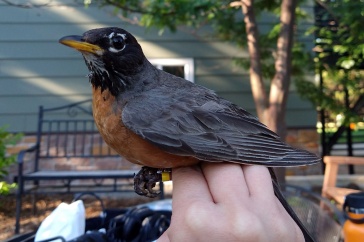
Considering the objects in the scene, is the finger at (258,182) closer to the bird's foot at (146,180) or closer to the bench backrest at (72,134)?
the bird's foot at (146,180)

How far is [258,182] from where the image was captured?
1387mm

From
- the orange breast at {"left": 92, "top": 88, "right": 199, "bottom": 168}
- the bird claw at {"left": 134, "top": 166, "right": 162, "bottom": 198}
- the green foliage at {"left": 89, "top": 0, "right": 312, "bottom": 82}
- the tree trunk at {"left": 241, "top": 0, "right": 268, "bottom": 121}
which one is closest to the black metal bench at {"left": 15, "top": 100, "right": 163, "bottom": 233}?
the green foliage at {"left": 89, "top": 0, "right": 312, "bottom": 82}

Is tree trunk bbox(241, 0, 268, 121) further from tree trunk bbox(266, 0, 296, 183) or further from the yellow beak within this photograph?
the yellow beak

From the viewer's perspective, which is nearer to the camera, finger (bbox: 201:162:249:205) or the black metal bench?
finger (bbox: 201:162:249:205)

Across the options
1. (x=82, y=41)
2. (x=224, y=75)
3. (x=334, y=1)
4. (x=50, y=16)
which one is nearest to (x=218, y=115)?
(x=82, y=41)

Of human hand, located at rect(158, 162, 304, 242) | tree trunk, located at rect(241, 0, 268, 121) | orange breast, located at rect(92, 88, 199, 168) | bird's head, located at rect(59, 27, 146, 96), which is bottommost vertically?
human hand, located at rect(158, 162, 304, 242)

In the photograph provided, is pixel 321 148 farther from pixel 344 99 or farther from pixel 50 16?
pixel 50 16

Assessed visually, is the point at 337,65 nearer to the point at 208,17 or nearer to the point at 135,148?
the point at 208,17

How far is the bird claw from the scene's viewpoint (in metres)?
1.64

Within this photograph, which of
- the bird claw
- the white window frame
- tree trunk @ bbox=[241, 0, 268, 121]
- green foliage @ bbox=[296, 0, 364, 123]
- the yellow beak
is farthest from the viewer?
the white window frame

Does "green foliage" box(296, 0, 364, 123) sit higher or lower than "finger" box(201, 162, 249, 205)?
higher

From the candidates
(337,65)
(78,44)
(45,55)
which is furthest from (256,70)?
(45,55)

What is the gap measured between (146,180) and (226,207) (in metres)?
0.46

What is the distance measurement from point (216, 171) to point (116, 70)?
0.61 m
